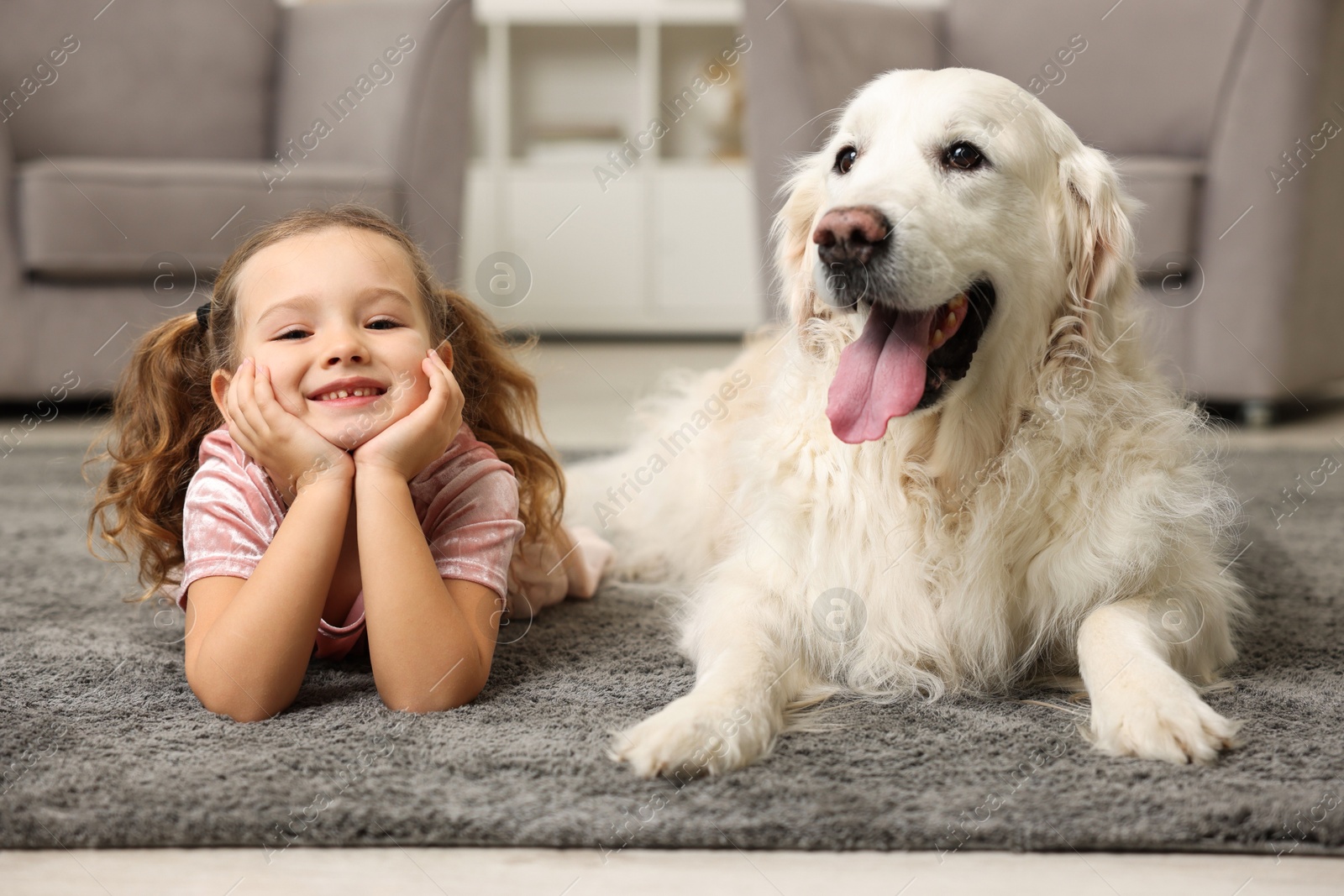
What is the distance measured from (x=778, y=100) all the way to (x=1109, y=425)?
2.19 metres

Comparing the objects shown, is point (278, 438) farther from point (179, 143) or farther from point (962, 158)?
Answer: point (179, 143)

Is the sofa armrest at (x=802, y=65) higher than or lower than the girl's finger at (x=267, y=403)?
higher

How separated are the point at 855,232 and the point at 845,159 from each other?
259 millimetres

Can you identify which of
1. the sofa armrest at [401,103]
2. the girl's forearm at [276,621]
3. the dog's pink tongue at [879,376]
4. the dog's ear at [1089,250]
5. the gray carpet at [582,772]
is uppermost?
the sofa armrest at [401,103]

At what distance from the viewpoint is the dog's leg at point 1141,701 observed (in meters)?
1.11

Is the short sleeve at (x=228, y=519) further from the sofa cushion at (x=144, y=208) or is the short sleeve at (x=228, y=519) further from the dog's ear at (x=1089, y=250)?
the sofa cushion at (x=144, y=208)

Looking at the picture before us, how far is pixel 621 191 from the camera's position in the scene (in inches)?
241

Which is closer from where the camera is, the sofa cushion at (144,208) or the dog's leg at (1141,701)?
the dog's leg at (1141,701)

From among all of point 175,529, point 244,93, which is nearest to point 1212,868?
point 175,529

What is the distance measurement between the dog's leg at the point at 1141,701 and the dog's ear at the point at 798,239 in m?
0.56

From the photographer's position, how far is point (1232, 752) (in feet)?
3.70

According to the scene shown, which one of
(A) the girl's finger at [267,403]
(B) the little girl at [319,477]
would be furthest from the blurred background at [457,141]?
(A) the girl's finger at [267,403]

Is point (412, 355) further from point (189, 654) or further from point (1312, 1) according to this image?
point (1312, 1)

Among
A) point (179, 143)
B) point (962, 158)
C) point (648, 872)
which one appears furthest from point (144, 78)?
point (648, 872)
